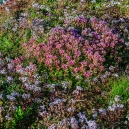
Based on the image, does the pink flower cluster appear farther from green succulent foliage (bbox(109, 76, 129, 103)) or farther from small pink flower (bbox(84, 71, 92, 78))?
green succulent foliage (bbox(109, 76, 129, 103))

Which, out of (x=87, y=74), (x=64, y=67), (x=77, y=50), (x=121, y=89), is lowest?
(x=121, y=89)

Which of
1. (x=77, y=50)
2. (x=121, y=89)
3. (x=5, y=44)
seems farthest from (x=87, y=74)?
(x=5, y=44)

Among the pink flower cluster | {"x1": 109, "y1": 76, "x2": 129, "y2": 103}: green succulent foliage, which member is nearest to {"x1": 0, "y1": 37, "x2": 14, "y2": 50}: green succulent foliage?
the pink flower cluster

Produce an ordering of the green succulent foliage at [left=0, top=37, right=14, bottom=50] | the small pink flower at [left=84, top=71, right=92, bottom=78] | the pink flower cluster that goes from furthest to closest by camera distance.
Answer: the green succulent foliage at [left=0, top=37, right=14, bottom=50]
the pink flower cluster
the small pink flower at [left=84, top=71, right=92, bottom=78]

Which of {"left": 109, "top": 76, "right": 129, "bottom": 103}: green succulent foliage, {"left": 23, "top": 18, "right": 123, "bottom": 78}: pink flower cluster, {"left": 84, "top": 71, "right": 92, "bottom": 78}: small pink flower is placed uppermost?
{"left": 23, "top": 18, "right": 123, "bottom": 78}: pink flower cluster

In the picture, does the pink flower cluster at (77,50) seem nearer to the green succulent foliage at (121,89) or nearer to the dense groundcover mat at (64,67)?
the dense groundcover mat at (64,67)

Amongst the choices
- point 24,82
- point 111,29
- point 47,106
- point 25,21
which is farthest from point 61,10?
point 47,106

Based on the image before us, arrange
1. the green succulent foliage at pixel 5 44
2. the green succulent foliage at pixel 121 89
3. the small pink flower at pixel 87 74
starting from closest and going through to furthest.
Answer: the green succulent foliage at pixel 121 89 < the small pink flower at pixel 87 74 < the green succulent foliage at pixel 5 44

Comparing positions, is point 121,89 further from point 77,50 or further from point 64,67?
point 77,50

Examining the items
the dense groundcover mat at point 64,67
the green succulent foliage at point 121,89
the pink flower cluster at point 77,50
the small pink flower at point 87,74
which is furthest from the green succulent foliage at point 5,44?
the green succulent foliage at point 121,89
